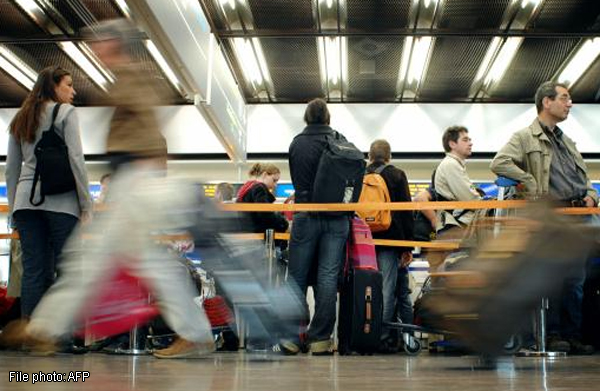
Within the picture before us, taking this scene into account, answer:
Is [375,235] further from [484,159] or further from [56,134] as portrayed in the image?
[484,159]

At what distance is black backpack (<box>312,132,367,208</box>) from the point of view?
479 cm

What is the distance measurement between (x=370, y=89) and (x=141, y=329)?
25.4 feet

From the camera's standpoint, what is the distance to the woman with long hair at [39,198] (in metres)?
3.80

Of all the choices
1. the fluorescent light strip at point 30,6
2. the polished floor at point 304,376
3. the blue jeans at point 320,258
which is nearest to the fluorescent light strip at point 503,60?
the fluorescent light strip at point 30,6

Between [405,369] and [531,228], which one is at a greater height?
[531,228]

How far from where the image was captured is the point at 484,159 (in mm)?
12406

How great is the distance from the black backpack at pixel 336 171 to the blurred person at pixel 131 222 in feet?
7.34

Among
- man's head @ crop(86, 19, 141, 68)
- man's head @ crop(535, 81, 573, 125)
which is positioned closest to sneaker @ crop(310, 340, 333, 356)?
man's head @ crop(535, 81, 573, 125)

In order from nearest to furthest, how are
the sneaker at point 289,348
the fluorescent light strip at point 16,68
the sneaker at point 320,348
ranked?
the sneaker at point 289,348 → the sneaker at point 320,348 → the fluorescent light strip at point 16,68

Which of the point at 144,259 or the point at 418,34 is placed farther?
the point at 418,34

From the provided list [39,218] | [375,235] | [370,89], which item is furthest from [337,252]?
[370,89]

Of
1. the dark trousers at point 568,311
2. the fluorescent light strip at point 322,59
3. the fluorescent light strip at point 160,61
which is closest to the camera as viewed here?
the dark trousers at point 568,311

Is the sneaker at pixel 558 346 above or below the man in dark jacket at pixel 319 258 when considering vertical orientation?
below

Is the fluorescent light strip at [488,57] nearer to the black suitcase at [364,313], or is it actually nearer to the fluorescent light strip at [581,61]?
the fluorescent light strip at [581,61]
